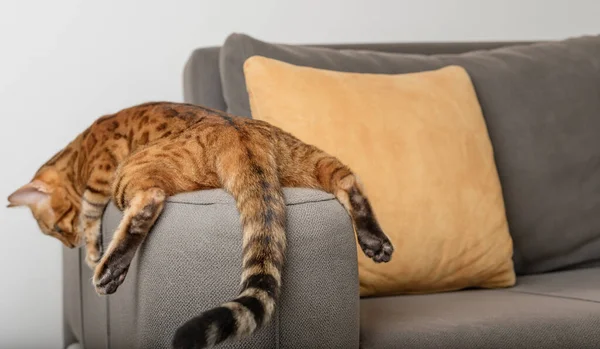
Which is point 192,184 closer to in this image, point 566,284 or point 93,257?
point 93,257

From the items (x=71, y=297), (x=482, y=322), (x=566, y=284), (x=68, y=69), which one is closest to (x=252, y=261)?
(x=482, y=322)

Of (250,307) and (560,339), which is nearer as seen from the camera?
(250,307)

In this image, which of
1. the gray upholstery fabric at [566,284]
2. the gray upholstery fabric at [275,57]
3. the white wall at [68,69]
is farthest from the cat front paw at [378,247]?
the white wall at [68,69]

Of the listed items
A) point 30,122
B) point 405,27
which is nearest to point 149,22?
point 30,122

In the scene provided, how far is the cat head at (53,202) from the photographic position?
7.17 ft

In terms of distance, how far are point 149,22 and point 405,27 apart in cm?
86

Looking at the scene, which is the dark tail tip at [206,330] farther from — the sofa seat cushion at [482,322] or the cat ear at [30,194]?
the cat ear at [30,194]

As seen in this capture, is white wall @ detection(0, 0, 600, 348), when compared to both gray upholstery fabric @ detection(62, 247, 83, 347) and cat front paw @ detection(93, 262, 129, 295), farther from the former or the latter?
cat front paw @ detection(93, 262, 129, 295)

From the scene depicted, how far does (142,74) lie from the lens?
2844mm

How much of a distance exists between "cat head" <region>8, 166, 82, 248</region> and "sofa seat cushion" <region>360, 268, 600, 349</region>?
2.45ft

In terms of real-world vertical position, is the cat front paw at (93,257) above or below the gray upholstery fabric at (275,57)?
below

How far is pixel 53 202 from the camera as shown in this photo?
7.26ft

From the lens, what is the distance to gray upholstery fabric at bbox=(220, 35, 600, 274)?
7.86ft

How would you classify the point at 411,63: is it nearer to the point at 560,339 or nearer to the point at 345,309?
the point at 560,339
